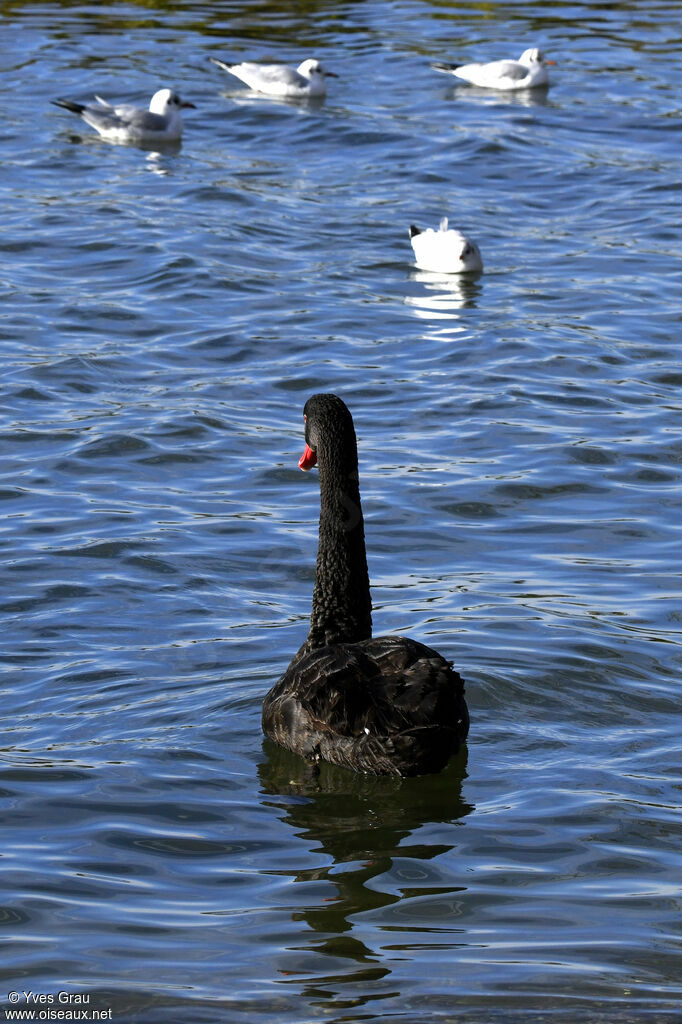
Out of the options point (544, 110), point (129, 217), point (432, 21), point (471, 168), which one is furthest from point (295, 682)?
point (432, 21)

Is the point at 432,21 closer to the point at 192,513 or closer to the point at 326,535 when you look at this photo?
the point at 192,513

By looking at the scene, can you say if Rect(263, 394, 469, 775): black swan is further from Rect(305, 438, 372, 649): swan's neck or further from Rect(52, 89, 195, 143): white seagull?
Rect(52, 89, 195, 143): white seagull

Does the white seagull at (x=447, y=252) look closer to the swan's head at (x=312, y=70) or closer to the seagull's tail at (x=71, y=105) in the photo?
the seagull's tail at (x=71, y=105)

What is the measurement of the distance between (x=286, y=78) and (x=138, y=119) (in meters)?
2.97

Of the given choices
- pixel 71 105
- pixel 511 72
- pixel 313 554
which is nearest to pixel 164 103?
pixel 71 105

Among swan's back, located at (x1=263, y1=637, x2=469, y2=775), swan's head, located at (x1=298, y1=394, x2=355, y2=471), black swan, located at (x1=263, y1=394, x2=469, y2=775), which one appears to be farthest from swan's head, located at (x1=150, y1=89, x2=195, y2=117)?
swan's back, located at (x1=263, y1=637, x2=469, y2=775)

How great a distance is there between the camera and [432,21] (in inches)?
1194

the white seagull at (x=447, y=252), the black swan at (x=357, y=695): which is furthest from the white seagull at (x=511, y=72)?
the black swan at (x=357, y=695)

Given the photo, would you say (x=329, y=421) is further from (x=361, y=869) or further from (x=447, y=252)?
(x=447, y=252)

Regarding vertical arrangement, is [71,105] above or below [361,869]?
above

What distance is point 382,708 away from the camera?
7441 millimetres

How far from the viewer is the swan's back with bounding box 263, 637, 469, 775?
737 centimetres

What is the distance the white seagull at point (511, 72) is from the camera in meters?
24.7

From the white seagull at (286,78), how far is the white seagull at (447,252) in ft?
26.6
